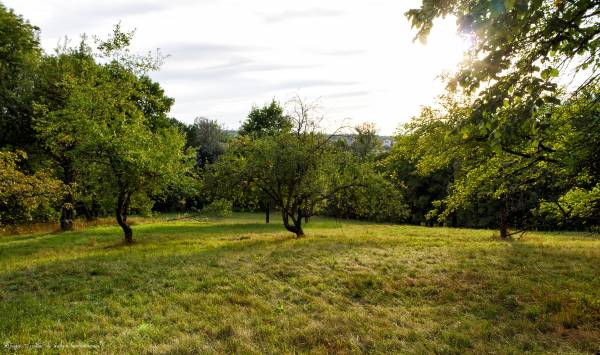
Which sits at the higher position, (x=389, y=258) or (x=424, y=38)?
(x=424, y=38)

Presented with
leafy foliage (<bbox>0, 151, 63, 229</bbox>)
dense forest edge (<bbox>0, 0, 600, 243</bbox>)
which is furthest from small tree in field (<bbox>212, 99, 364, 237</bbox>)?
leafy foliage (<bbox>0, 151, 63, 229</bbox>)

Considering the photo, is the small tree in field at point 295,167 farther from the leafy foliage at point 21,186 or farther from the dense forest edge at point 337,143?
the leafy foliage at point 21,186

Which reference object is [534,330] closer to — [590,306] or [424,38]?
[590,306]

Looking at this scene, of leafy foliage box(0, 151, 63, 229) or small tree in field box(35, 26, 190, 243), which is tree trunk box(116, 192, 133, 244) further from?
leafy foliage box(0, 151, 63, 229)

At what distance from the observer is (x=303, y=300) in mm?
11203

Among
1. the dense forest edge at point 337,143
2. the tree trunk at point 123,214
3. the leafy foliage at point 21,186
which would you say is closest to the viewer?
the dense forest edge at point 337,143

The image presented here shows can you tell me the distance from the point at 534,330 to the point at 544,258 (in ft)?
28.8

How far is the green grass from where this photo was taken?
8.17 meters

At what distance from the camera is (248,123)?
5531 cm

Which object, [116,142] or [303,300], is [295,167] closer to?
[116,142]

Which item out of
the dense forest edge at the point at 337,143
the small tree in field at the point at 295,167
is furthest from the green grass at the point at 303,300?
the small tree in field at the point at 295,167

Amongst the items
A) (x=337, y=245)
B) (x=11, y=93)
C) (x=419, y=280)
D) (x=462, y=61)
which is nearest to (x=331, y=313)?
(x=419, y=280)

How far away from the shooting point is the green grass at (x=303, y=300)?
26.8 ft

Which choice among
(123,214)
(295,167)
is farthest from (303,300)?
(123,214)
